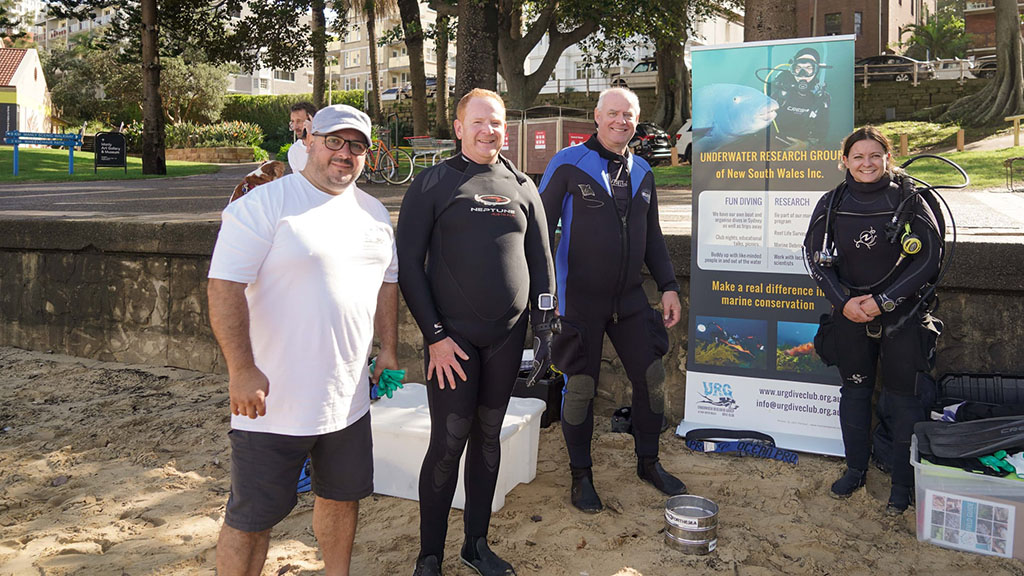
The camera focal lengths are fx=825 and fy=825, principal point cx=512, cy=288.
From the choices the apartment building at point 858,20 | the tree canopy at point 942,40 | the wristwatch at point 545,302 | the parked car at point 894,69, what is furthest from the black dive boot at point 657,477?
the tree canopy at point 942,40

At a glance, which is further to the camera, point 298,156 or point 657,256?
point 298,156

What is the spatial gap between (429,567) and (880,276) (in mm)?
2515

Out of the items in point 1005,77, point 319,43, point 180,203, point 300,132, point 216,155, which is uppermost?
point 319,43

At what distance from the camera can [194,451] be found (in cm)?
512

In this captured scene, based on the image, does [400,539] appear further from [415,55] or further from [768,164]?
[415,55]

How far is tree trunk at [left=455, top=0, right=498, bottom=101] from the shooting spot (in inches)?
436

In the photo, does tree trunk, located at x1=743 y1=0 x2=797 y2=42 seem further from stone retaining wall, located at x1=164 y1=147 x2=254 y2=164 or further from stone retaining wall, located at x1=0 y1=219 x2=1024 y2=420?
stone retaining wall, located at x1=164 y1=147 x2=254 y2=164

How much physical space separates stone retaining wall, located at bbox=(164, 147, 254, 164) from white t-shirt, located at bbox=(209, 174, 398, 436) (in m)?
30.7

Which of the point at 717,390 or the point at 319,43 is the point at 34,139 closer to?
the point at 319,43

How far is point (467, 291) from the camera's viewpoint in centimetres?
320

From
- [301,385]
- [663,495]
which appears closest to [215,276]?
[301,385]

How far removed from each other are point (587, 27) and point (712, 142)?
1512 centimetres

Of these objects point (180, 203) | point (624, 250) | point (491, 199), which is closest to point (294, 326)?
point (491, 199)

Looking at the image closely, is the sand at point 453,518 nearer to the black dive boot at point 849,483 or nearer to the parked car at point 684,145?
the black dive boot at point 849,483
